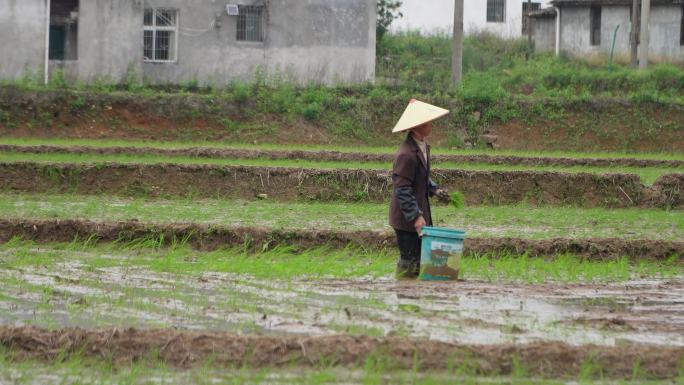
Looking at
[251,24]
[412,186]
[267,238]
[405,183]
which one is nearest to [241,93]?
[251,24]

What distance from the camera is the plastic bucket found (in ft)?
25.7

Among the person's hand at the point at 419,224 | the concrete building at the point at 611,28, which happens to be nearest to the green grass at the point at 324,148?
the concrete building at the point at 611,28

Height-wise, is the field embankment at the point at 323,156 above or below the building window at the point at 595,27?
below

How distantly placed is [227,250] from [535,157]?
36.8 feet

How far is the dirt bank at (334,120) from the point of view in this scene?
77.0ft

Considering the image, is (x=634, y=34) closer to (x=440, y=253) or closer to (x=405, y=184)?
(x=405, y=184)

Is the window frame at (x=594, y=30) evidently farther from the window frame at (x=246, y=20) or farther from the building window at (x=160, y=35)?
the building window at (x=160, y=35)

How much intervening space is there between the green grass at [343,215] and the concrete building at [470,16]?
20714mm

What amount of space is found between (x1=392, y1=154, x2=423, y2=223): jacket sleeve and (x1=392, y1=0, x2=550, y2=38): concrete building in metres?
27.2

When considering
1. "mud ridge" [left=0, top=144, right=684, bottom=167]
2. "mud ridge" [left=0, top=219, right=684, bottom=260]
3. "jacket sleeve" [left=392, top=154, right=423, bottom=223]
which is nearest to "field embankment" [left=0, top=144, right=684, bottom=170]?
"mud ridge" [left=0, top=144, right=684, bottom=167]

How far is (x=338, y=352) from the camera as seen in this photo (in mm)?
5555

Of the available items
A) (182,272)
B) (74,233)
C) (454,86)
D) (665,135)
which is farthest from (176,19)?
(182,272)

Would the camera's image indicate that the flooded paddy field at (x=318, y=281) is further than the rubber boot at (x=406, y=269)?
No

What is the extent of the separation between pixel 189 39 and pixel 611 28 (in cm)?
1421
